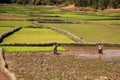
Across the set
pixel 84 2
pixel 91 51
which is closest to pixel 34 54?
pixel 91 51

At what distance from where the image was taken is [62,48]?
26.8 m

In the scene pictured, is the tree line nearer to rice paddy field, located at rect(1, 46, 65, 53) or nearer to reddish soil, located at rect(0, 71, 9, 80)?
rice paddy field, located at rect(1, 46, 65, 53)

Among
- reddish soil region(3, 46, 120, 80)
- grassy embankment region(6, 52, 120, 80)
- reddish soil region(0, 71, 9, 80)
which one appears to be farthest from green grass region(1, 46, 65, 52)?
reddish soil region(0, 71, 9, 80)

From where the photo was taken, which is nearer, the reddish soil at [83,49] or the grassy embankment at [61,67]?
the grassy embankment at [61,67]

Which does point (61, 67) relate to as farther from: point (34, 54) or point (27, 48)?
point (27, 48)

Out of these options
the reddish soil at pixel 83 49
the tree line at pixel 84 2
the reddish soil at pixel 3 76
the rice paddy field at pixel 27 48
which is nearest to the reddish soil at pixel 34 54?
the reddish soil at pixel 83 49

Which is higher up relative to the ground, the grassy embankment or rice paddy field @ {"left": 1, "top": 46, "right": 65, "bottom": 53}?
the grassy embankment

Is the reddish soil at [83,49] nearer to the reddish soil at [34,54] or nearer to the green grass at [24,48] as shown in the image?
the reddish soil at [34,54]

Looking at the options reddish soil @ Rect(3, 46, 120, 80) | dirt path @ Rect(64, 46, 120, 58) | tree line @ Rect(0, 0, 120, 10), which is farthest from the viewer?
tree line @ Rect(0, 0, 120, 10)

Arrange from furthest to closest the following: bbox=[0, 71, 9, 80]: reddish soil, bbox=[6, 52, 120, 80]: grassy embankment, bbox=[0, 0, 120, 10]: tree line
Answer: bbox=[0, 0, 120, 10]: tree line → bbox=[6, 52, 120, 80]: grassy embankment → bbox=[0, 71, 9, 80]: reddish soil

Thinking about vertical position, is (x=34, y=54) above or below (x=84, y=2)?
above

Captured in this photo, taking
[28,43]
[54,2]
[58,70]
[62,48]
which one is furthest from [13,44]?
[54,2]

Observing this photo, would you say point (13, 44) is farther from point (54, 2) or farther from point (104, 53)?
point (54, 2)

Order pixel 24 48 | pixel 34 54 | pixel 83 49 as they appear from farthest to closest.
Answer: pixel 83 49 < pixel 24 48 < pixel 34 54
